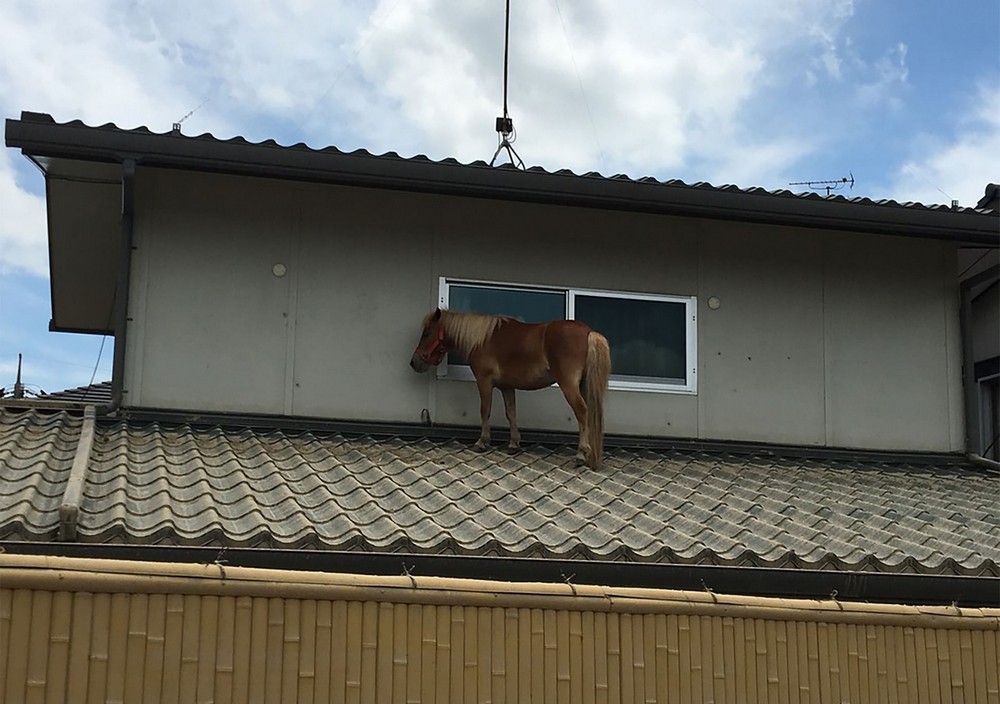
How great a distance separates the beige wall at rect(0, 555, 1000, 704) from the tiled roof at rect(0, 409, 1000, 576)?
38.8 inches

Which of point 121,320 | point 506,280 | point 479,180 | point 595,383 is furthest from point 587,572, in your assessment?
point 121,320

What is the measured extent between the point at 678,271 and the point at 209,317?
3.78 metres

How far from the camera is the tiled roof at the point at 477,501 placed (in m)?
4.94

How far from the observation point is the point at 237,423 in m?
7.53

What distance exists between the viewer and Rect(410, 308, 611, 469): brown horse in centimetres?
730

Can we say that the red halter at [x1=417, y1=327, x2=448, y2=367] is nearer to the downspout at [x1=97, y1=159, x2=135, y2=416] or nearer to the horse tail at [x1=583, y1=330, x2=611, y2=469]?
the horse tail at [x1=583, y1=330, x2=611, y2=469]

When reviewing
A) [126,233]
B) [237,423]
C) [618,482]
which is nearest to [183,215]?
[126,233]

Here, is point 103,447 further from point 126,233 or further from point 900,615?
point 900,615

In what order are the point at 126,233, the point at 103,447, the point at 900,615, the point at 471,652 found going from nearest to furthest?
the point at 471,652
the point at 900,615
the point at 103,447
the point at 126,233

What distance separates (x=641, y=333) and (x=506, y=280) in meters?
1.19

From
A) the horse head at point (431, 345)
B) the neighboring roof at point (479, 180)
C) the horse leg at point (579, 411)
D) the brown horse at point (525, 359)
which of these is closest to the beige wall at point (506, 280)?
the horse head at point (431, 345)

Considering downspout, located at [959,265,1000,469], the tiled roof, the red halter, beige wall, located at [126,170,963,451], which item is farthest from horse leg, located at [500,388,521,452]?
downspout, located at [959,265,1000,469]

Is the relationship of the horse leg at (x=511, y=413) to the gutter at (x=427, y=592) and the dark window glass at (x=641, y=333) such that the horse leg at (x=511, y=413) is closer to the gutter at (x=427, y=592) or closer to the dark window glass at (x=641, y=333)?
the dark window glass at (x=641, y=333)

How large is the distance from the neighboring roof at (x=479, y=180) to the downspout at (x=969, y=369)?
54 cm
